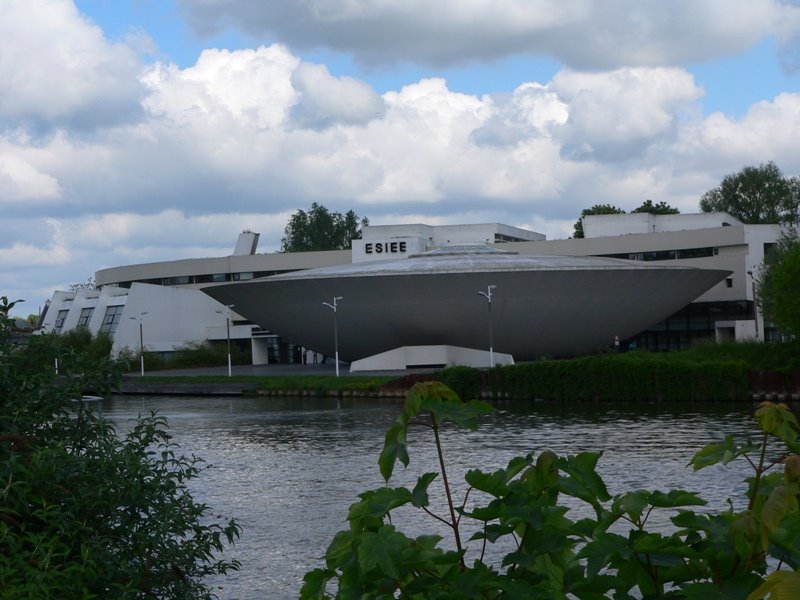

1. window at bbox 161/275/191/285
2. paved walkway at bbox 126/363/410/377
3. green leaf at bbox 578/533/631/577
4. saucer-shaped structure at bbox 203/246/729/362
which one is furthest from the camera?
window at bbox 161/275/191/285

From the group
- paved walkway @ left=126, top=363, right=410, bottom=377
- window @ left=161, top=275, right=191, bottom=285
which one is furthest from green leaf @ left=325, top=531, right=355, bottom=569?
window @ left=161, top=275, right=191, bottom=285

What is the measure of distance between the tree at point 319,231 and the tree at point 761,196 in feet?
117

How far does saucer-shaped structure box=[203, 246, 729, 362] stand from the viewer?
5206cm

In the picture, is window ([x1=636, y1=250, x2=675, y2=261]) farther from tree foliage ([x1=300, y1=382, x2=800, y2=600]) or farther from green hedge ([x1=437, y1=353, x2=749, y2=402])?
tree foliage ([x1=300, y1=382, x2=800, y2=600])

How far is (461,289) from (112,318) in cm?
3282

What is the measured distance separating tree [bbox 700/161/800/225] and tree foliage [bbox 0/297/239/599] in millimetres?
83071

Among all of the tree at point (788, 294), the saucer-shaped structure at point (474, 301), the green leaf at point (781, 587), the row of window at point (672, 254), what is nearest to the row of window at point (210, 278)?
the saucer-shaped structure at point (474, 301)

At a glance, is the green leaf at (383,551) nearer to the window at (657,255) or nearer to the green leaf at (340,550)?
the green leaf at (340,550)

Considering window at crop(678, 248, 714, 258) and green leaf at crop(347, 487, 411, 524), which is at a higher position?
window at crop(678, 248, 714, 258)

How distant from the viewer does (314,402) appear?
42812 millimetres

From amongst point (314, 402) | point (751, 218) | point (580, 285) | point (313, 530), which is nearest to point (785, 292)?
point (580, 285)

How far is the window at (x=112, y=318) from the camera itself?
74.4 m

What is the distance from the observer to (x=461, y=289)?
171 ft

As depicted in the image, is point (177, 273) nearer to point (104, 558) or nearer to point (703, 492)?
point (703, 492)
